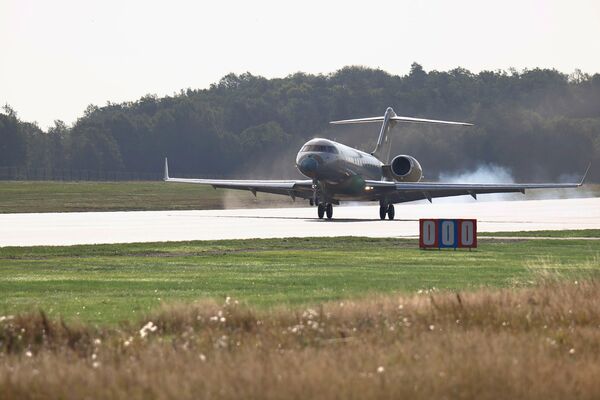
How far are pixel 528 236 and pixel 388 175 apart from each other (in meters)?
28.9

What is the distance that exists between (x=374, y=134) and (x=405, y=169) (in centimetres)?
6543

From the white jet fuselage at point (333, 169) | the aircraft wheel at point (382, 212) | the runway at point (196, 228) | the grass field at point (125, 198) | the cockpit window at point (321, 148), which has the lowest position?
the runway at point (196, 228)

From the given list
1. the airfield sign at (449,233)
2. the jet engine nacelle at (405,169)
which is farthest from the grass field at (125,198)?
the airfield sign at (449,233)

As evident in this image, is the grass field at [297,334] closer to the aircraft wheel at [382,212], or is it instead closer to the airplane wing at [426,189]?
the airplane wing at [426,189]

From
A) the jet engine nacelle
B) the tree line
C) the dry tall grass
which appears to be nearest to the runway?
the jet engine nacelle

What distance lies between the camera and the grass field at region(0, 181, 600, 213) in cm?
8544

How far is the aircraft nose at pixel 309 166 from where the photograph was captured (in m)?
63.2

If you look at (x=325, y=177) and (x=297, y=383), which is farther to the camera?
(x=325, y=177)

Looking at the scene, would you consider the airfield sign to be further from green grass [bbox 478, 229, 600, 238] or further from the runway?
the runway

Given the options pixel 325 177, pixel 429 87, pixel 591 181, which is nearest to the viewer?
pixel 325 177

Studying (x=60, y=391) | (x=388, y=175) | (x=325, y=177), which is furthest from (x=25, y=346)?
(x=388, y=175)

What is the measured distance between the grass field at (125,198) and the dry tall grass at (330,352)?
203ft

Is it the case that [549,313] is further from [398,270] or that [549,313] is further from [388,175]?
[388,175]

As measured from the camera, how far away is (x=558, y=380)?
1282 centimetres
